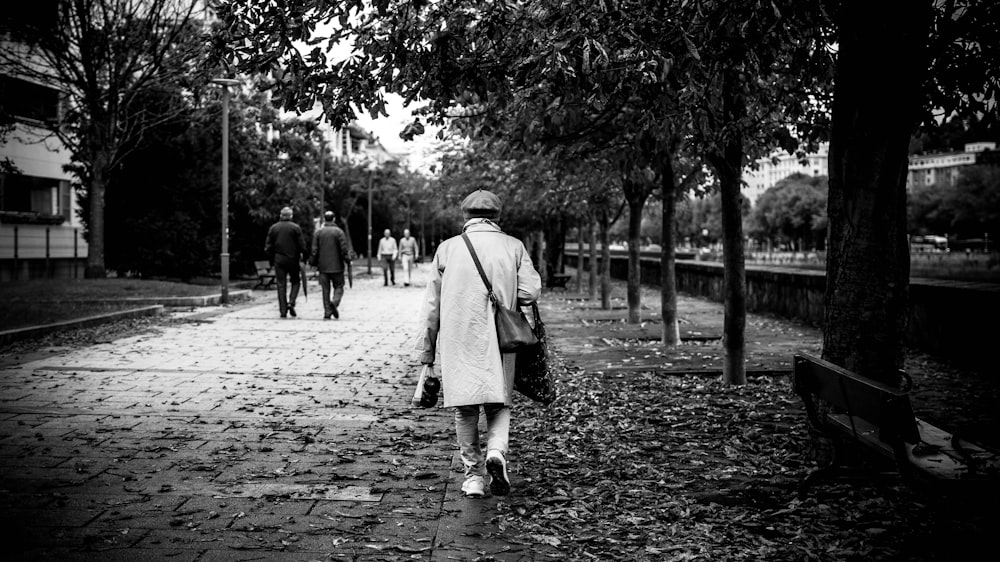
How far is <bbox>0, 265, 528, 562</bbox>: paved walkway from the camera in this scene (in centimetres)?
445

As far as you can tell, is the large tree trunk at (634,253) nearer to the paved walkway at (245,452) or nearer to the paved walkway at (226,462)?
the paved walkway at (245,452)

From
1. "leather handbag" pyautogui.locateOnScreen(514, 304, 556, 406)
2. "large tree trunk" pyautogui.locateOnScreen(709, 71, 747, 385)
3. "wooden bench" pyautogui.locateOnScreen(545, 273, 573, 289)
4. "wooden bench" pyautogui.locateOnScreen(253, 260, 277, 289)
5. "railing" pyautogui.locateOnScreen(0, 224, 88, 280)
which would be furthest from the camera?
"wooden bench" pyautogui.locateOnScreen(545, 273, 573, 289)

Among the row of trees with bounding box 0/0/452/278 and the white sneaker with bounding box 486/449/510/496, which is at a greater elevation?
the row of trees with bounding box 0/0/452/278

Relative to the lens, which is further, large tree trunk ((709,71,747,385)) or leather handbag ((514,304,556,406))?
large tree trunk ((709,71,747,385))

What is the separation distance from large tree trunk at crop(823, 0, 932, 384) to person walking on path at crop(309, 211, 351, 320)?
12.5 meters

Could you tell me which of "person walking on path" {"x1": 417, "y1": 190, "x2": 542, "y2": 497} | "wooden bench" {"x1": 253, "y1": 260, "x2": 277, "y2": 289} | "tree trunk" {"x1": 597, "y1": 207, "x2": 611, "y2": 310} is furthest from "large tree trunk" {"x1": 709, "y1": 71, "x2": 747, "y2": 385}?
"wooden bench" {"x1": 253, "y1": 260, "x2": 277, "y2": 289}

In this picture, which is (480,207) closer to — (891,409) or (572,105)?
(891,409)

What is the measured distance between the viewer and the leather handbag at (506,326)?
Answer: 5.28 metres

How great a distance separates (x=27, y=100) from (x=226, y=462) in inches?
1205

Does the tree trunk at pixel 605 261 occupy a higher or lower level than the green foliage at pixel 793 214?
lower

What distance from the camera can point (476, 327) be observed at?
17.3 feet

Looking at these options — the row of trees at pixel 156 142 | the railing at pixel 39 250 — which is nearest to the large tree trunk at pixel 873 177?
the row of trees at pixel 156 142

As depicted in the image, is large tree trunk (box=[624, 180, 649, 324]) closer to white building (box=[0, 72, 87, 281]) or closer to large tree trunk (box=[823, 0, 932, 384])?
large tree trunk (box=[823, 0, 932, 384])

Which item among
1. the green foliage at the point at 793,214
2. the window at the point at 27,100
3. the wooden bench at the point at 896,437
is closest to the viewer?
the wooden bench at the point at 896,437
